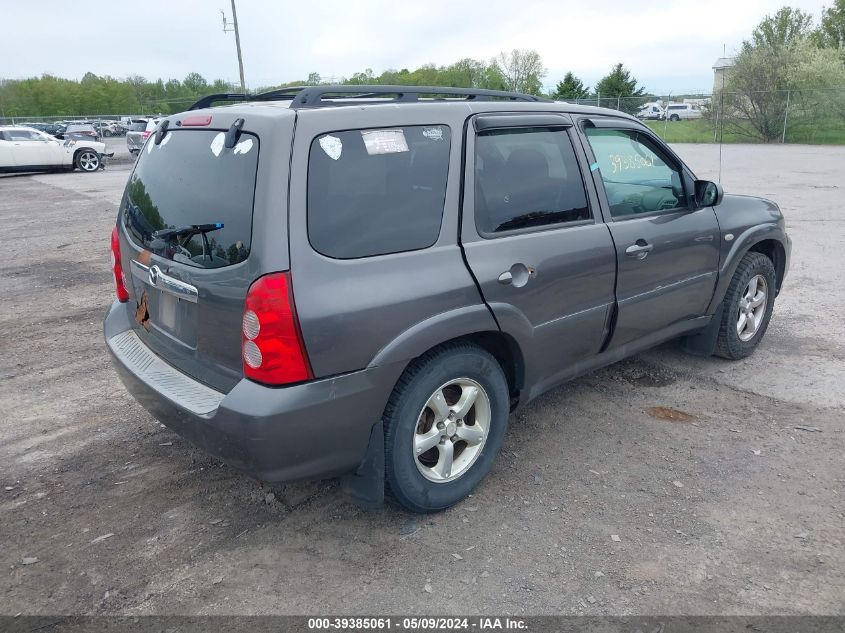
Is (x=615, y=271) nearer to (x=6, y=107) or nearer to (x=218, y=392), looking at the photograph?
(x=218, y=392)

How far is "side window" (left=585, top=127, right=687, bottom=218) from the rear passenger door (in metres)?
0.23

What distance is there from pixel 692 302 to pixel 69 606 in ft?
12.4

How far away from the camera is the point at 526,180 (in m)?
3.43

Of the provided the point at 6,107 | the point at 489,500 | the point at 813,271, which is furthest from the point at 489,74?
the point at 489,500

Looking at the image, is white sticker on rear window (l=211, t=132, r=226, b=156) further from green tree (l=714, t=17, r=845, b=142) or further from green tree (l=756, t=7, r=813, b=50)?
green tree (l=756, t=7, r=813, b=50)

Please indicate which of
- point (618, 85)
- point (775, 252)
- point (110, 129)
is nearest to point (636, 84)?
point (618, 85)

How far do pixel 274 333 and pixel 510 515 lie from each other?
143 centimetres

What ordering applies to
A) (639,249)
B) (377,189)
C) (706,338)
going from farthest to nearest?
(706,338), (639,249), (377,189)

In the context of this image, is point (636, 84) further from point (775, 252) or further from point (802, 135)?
point (775, 252)

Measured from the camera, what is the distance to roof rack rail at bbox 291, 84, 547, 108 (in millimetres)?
2944

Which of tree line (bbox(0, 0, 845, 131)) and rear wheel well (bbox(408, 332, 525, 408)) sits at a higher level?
tree line (bbox(0, 0, 845, 131))

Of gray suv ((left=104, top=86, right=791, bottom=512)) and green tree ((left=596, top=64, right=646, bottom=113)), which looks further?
green tree ((left=596, top=64, right=646, bottom=113))

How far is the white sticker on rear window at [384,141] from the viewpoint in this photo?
2.85 m

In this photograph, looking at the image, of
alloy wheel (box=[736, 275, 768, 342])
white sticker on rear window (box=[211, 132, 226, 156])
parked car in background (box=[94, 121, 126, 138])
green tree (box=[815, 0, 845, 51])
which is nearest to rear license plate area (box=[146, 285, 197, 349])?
white sticker on rear window (box=[211, 132, 226, 156])
